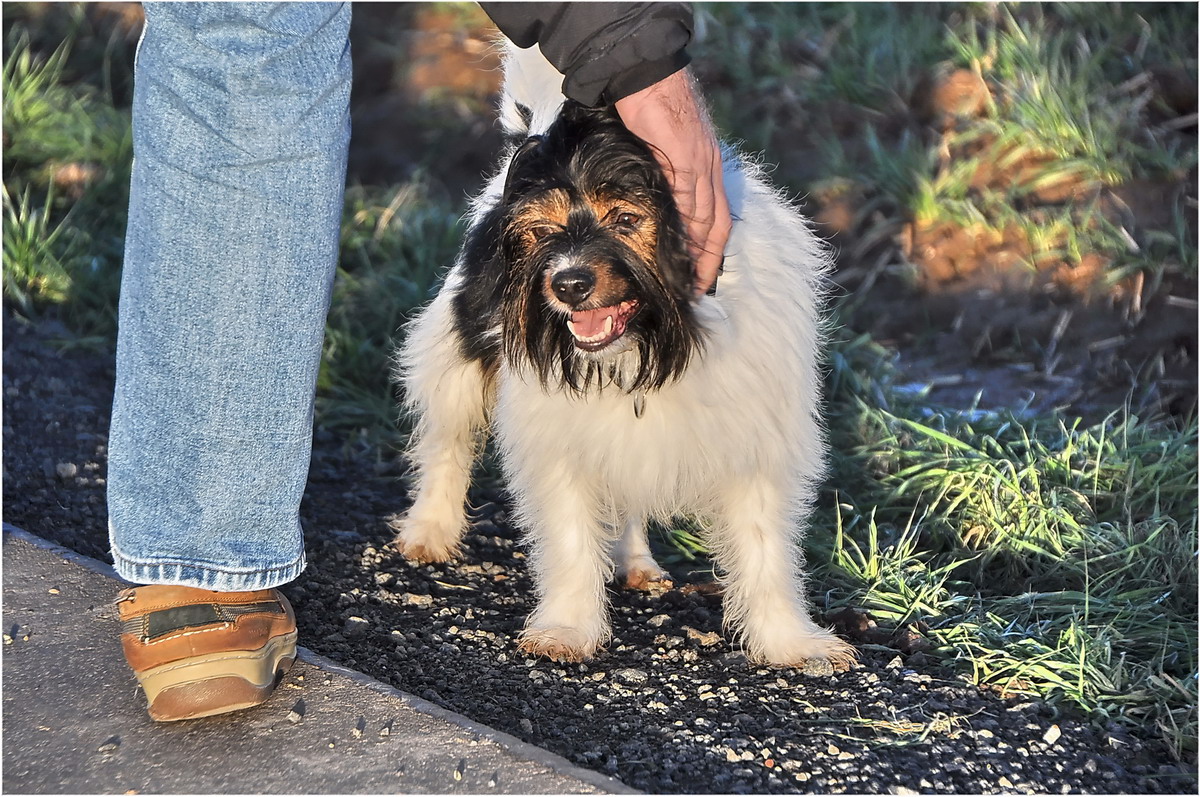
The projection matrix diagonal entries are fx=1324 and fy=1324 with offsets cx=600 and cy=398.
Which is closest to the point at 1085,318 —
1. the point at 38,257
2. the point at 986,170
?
the point at 986,170

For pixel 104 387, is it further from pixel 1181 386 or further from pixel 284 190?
pixel 1181 386

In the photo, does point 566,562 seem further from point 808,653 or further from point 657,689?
point 808,653

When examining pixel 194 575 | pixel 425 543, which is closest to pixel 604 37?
pixel 194 575

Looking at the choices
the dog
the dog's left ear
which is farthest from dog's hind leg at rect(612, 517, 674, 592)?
the dog's left ear

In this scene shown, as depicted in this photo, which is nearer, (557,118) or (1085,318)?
(557,118)

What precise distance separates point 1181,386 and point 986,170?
1.48 meters

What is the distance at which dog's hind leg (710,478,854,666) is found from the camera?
308 cm

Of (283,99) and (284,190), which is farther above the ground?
(283,99)

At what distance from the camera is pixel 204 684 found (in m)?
2.54

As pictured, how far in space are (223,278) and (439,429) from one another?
1.41m

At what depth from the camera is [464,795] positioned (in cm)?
230

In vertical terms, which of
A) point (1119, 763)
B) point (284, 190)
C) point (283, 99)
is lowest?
point (1119, 763)

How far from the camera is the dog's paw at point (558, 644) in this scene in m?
3.05

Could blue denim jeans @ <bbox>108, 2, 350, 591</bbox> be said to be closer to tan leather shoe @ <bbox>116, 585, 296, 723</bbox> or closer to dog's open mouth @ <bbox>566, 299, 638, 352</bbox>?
tan leather shoe @ <bbox>116, 585, 296, 723</bbox>
